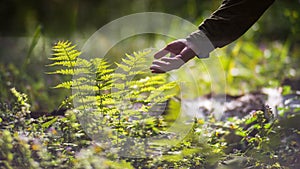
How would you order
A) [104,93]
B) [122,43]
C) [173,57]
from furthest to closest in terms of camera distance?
[122,43], [104,93], [173,57]

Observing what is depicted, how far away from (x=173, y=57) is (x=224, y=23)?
249 mm

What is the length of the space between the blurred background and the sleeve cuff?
70cm

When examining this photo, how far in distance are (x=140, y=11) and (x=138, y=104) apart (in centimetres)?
334

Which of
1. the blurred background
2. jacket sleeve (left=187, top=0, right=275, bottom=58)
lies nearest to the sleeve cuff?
jacket sleeve (left=187, top=0, right=275, bottom=58)

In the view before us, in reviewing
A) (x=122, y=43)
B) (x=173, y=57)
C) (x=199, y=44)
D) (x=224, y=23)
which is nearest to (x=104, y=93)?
(x=173, y=57)

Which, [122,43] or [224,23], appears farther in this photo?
[122,43]

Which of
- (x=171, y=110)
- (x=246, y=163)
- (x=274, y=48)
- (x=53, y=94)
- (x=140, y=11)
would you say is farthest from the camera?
(x=140, y=11)

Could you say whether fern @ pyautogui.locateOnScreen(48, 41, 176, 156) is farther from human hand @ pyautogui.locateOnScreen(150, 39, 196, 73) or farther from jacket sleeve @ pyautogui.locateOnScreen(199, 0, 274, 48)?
jacket sleeve @ pyautogui.locateOnScreen(199, 0, 274, 48)

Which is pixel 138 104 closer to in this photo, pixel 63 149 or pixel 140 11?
pixel 63 149

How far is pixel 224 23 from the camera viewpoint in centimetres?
223

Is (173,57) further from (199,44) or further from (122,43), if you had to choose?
(122,43)

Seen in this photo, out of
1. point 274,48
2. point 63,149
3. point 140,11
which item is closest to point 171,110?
point 63,149

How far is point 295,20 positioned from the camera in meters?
3.98

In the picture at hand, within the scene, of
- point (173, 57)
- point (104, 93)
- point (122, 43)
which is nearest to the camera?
point (173, 57)
